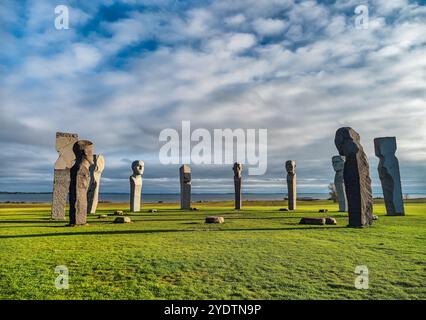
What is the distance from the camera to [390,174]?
65.7 feet

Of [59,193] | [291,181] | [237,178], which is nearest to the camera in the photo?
[59,193]

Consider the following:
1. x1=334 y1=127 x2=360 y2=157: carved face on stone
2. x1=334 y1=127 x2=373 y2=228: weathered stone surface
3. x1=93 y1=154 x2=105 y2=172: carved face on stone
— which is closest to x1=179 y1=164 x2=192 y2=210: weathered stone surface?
x1=93 y1=154 x2=105 y2=172: carved face on stone

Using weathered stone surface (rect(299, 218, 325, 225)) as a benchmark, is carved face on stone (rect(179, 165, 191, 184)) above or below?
above

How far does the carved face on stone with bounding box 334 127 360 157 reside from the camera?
13144 mm

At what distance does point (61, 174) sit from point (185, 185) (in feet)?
40.8

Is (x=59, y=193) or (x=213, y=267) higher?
(x=59, y=193)

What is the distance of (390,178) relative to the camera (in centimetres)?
2003

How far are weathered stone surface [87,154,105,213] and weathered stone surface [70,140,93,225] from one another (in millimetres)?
8894

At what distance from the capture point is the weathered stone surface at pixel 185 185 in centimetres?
2844

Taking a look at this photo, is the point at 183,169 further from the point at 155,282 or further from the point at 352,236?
the point at 155,282

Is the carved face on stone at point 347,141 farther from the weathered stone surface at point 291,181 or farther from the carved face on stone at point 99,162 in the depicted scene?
the carved face on stone at point 99,162

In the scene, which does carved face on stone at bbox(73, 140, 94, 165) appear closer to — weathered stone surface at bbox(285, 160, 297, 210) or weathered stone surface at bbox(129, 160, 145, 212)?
weathered stone surface at bbox(129, 160, 145, 212)

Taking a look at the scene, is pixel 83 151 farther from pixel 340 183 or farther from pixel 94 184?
pixel 340 183

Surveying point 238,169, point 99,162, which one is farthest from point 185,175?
point 99,162
